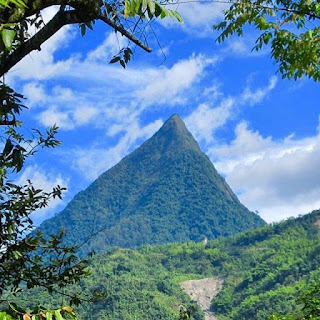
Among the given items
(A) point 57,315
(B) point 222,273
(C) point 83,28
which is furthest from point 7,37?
(B) point 222,273

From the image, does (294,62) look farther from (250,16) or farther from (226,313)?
(226,313)

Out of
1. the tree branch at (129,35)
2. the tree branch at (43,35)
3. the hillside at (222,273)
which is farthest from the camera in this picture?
the hillside at (222,273)

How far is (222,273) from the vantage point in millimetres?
133875

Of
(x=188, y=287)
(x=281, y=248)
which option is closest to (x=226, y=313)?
(x=188, y=287)

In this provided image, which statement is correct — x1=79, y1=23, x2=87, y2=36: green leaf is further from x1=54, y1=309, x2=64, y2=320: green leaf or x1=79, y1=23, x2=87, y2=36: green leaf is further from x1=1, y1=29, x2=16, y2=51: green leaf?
x1=54, y1=309, x2=64, y2=320: green leaf

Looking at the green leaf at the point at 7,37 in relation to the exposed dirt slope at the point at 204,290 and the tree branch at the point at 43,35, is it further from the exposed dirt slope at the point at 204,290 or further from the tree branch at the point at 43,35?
the exposed dirt slope at the point at 204,290

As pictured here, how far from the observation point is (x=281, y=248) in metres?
128

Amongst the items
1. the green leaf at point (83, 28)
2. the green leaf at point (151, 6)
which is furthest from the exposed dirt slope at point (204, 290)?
the green leaf at point (151, 6)

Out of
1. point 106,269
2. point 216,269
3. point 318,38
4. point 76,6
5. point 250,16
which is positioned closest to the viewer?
Result: point 76,6

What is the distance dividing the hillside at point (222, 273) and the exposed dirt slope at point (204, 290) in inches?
66.7

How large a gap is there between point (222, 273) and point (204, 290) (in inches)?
412

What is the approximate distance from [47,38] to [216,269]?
137728 mm

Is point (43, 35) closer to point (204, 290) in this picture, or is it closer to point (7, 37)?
point (7, 37)

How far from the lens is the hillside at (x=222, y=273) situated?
100125 millimetres
